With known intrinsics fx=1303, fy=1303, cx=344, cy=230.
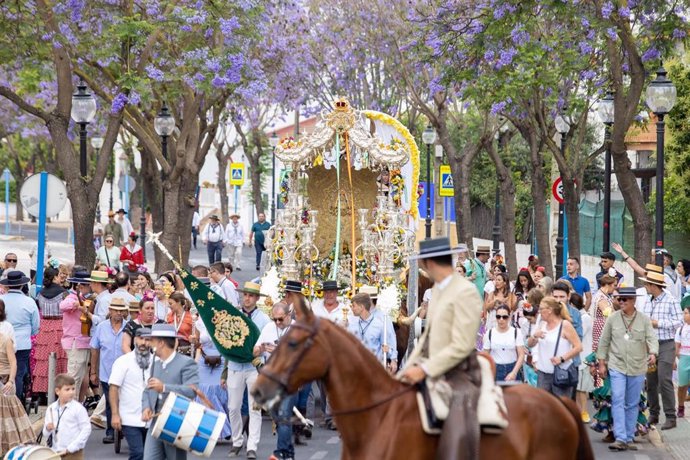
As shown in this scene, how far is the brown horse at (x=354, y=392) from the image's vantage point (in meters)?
8.17

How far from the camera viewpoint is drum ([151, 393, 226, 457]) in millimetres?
10180

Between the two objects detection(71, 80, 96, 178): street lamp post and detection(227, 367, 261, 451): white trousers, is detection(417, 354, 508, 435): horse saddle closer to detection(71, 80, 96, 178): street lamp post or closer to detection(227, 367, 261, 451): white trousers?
detection(227, 367, 261, 451): white trousers

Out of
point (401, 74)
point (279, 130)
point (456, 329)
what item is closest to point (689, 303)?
point (456, 329)

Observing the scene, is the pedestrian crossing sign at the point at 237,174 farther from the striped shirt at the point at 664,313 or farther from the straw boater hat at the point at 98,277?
the striped shirt at the point at 664,313

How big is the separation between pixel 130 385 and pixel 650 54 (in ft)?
38.4

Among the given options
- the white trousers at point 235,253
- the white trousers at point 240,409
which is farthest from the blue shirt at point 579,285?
the white trousers at point 235,253

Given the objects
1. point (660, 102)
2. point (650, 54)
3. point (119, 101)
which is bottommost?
point (660, 102)

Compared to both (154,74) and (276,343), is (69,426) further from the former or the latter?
(154,74)

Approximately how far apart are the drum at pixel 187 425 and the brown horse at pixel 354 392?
2.04 metres

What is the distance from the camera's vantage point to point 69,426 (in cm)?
1160

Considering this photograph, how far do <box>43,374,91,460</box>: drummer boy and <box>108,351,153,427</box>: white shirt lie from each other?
363mm

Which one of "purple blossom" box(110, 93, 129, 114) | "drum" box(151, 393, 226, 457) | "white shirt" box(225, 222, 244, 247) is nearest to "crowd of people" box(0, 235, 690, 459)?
"drum" box(151, 393, 226, 457)

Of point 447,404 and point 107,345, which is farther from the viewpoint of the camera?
point 107,345

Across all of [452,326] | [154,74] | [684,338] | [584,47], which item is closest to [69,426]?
[452,326]
